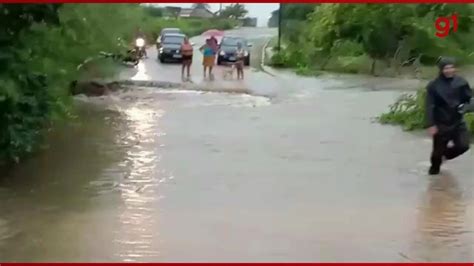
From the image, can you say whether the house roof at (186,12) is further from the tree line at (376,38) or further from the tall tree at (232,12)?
the tree line at (376,38)

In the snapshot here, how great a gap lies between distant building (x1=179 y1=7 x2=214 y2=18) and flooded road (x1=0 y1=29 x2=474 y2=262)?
81.7 metres

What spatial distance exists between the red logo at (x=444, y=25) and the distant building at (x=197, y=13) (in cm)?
6708

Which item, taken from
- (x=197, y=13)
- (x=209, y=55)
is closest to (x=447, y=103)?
(x=209, y=55)

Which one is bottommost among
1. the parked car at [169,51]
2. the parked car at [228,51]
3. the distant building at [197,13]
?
the distant building at [197,13]

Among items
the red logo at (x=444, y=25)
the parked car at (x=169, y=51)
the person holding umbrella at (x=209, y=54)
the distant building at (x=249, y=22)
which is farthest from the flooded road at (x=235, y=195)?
the distant building at (x=249, y=22)

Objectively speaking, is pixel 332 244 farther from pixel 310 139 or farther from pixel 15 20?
pixel 310 139

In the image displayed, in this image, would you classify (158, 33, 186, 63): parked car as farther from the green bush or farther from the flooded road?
the green bush

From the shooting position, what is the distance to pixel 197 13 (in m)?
103

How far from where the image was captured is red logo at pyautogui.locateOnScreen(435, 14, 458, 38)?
28472 mm

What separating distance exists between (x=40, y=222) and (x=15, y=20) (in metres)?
2.50

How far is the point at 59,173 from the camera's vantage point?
452 inches

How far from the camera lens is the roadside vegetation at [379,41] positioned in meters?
31.6

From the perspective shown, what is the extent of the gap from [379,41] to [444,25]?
6.85 metres

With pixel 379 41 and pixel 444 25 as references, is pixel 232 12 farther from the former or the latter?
pixel 444 25
